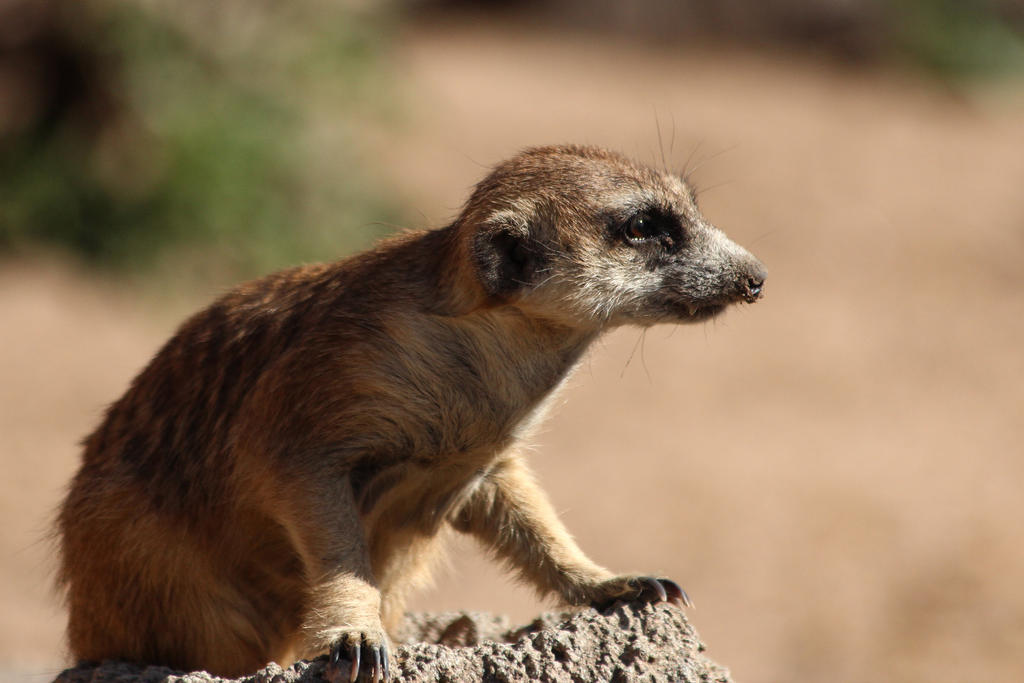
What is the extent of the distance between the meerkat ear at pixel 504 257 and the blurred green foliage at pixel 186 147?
8.29m

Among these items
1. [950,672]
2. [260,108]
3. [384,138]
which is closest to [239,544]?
[950,672]

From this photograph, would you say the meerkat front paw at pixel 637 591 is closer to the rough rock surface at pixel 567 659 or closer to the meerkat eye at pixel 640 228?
the rough rock surface at pixel 567 659

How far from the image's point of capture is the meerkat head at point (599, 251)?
409cm

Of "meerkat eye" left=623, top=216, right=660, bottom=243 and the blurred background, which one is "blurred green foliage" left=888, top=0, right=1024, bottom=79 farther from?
"meerkat eye" left=623, top=216, right=660, bottom=243

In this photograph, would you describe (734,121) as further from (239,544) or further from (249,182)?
(239,544)

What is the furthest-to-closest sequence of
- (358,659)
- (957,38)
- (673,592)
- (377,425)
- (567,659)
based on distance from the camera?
(957,38) → (673,592) → (377,425) → (567,659) → (358,659)

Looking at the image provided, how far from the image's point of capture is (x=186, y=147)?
41.0 ft

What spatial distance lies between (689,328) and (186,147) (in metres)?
5.06

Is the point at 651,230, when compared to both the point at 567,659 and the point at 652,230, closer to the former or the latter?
the point at 652,230

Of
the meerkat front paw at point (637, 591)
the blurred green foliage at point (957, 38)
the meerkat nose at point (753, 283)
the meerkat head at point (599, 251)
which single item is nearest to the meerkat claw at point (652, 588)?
the meerkat front paw at point (637, 591)

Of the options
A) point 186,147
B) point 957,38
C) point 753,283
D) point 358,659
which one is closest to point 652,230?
point 753,283

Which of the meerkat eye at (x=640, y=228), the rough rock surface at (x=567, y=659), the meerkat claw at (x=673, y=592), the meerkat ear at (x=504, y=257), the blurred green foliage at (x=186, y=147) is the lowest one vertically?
the rough rock surface at (x=567, y=659)

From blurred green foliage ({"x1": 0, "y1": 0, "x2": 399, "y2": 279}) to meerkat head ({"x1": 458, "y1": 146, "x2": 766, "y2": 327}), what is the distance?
826 centimetres

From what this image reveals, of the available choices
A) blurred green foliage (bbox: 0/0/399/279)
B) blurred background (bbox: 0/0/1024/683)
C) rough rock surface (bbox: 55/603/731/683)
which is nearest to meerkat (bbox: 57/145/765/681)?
rough rock surface (bbox: 55/603/731/683)
